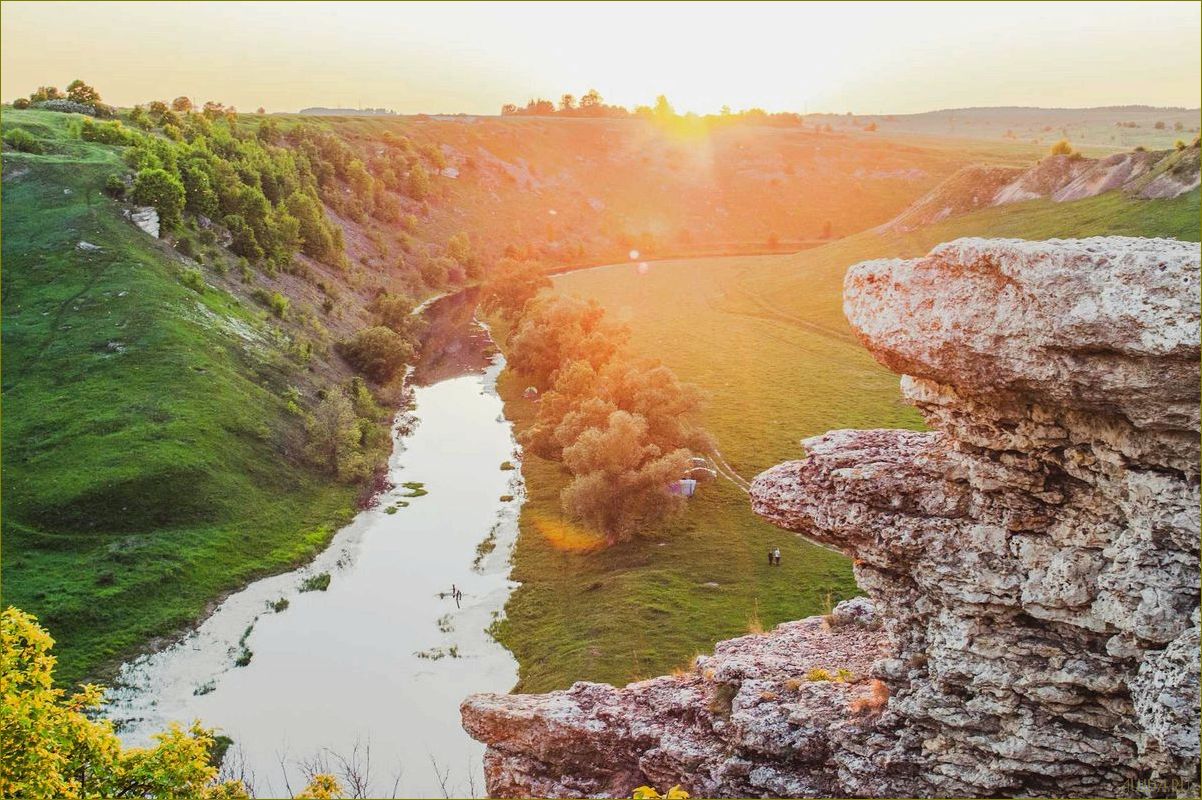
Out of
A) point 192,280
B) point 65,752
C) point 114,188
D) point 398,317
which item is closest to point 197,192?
point 114,188

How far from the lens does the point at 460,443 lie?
7756cm

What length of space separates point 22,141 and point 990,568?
112400 mm

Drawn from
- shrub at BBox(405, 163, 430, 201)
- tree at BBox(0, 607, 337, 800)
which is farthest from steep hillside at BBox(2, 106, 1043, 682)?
shrub at BBox(405, 163, 430, 201)

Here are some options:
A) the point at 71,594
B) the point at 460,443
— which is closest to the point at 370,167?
the point at 460,443

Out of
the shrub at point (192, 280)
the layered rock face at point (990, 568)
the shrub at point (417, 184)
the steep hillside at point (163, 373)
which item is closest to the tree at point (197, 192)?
the steep hillside at point (163, 373)

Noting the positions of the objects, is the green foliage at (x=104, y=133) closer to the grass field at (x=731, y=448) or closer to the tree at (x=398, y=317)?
the tree at (x=398, y=317)

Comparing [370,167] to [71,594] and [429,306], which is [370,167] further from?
[71,594]

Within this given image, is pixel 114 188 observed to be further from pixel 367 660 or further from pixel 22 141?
pixel 367 660

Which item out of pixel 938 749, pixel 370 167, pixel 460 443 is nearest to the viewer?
pixel 938 749

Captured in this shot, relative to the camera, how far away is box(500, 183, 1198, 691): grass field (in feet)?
139

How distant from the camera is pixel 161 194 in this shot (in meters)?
87.4

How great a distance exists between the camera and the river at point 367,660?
37156 millimetres

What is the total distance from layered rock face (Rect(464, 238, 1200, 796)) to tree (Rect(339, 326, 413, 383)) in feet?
237

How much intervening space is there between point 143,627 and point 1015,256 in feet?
155
